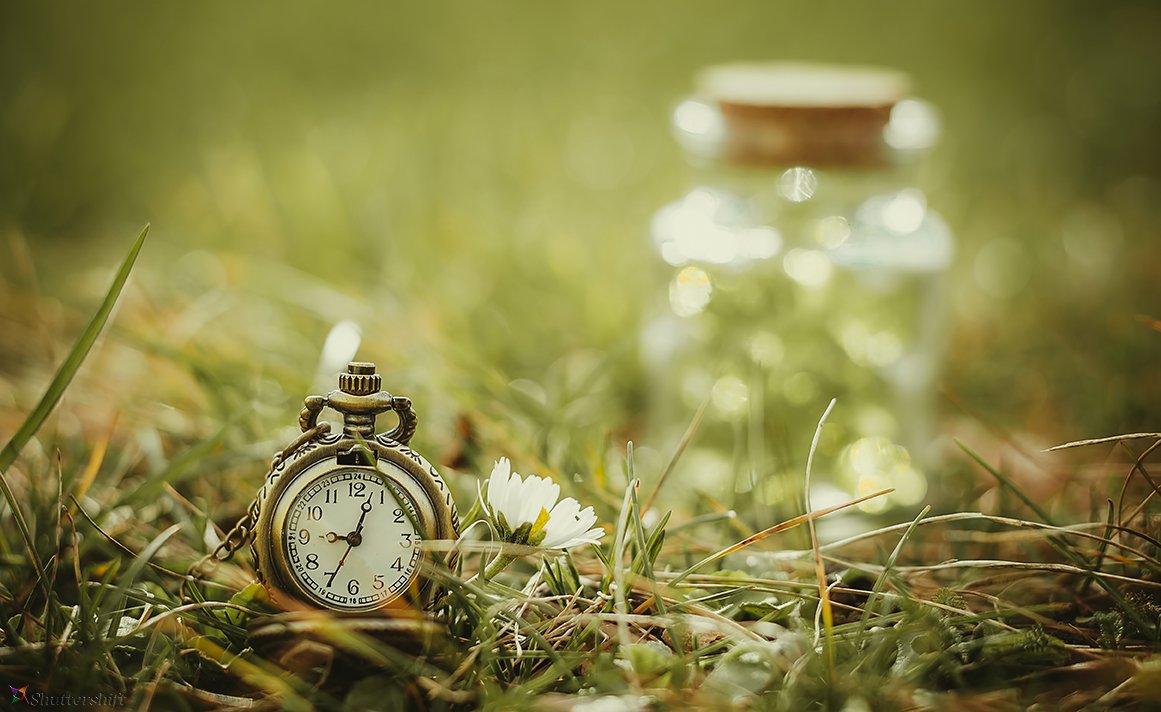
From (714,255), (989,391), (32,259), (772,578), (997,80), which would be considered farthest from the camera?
(997,80)

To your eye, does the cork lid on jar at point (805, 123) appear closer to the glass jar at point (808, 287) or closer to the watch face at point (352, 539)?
the glass jar at point (808, 287)

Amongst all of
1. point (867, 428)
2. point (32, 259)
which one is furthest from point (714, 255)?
point (32, 259)

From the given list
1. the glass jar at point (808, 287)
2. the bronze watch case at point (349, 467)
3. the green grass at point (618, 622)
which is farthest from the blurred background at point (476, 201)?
the bronze watch case at point (349, 467)

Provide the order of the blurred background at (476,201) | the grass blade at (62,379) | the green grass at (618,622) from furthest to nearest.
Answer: the blurred background at (476,201) → the grass blade at (62,379) → the green grass at (618,622)

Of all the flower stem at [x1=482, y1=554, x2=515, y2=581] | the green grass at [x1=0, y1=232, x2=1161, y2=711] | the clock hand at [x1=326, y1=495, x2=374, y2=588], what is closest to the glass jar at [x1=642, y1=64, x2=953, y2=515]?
the green grass at [x1=0, y1=232, x2=1161, y2=711]

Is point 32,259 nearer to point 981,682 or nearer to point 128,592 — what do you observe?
point 128,592

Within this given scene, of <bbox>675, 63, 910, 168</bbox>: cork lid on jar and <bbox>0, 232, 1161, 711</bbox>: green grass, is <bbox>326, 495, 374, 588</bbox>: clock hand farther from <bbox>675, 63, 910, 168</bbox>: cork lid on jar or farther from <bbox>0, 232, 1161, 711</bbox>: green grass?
<bbox>675, 63, 910, 168</bbox>: cork lid on jar
